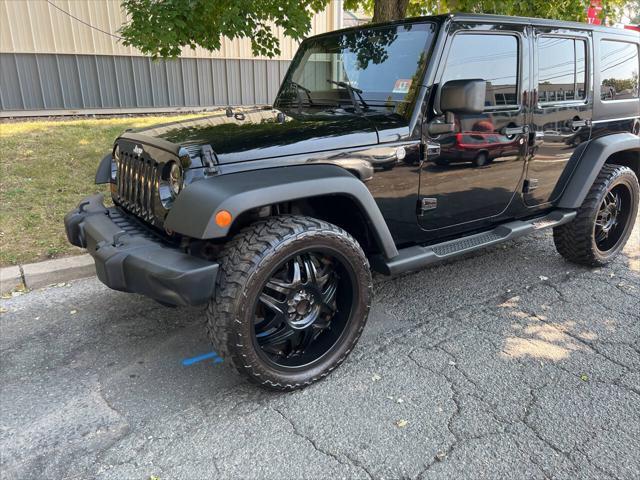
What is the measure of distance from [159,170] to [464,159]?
190 cm

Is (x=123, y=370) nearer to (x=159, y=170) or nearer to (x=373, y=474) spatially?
(x=159, y=170)

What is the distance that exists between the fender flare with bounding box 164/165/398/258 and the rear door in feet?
5.76

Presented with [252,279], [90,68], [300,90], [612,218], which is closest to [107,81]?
[90,68]

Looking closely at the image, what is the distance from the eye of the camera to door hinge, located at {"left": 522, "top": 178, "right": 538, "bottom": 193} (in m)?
3.82

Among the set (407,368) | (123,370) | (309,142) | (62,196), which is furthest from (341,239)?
(62,196)

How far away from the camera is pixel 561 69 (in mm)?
3887

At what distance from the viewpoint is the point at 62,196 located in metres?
5.50

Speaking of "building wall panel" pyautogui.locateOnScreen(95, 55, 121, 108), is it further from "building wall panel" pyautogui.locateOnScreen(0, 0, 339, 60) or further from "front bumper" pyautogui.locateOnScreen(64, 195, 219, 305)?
"front bumper" pyautogui.locateOnScreen(64, 195, 219, 305)

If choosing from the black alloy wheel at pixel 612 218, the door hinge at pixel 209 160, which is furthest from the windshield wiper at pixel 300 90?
the black alloy wheel at pixel 612 218

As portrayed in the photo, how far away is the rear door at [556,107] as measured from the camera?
372 centimetres

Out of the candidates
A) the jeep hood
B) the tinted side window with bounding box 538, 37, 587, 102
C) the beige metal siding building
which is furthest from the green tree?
the beige metal siding building

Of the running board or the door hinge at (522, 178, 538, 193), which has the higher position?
the door hinge at (522, 178, 538, 193)

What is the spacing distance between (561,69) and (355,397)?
9.65ft

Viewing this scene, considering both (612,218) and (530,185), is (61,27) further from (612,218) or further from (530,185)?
(612,218)
